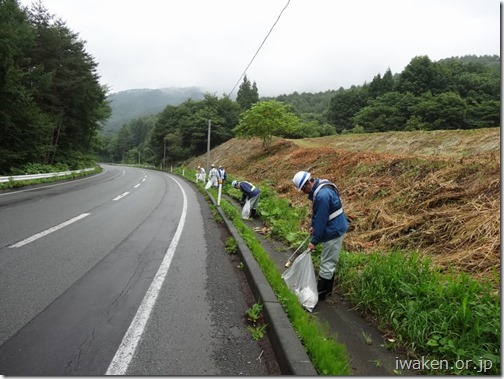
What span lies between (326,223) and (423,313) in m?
1.46

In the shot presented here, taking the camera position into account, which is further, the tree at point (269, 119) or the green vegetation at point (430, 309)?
the tree at point (269, 119)

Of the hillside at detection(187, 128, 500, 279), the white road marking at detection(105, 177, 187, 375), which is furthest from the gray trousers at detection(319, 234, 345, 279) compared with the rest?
the white road marking at detection(105, 177, 187, 375)

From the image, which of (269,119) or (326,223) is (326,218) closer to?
(326,223)

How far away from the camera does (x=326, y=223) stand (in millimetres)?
3988

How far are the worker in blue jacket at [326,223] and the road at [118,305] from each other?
3.71ft

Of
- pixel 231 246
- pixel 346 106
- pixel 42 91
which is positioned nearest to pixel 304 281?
pixel 231 246

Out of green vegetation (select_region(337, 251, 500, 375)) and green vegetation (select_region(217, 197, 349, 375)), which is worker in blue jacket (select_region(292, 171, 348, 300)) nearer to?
green vegetation (select_region(337, 251, 500, 375))

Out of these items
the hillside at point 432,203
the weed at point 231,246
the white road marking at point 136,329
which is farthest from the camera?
the weed at point 231,246

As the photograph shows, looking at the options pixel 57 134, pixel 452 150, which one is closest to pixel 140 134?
pixel 57 134

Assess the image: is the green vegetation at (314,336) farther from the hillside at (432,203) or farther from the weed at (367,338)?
the hillside at (432,203)

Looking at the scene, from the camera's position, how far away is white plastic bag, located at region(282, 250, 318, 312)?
3.95 m

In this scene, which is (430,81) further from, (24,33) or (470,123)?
(24,33)

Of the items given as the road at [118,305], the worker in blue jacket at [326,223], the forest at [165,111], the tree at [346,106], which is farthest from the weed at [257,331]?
the tree at [346,106]

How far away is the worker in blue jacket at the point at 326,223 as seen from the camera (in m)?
3.91
